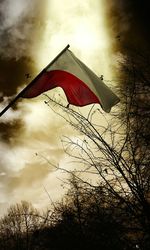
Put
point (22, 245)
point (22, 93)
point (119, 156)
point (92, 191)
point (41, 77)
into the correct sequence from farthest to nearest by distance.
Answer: point (22, 245)
point (92, 191)
point (119, 156)
point (41, 77)
point (22, 93)

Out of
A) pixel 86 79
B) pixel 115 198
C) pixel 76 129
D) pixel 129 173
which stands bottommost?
pixel 115 198

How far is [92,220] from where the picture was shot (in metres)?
6.35

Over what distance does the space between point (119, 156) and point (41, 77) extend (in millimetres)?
2110

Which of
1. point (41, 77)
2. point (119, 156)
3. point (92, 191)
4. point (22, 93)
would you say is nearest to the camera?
point (22, 93)

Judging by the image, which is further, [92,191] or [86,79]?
[92,191]


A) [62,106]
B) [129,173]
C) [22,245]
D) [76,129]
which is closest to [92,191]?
[129,173]

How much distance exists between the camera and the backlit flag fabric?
493cm

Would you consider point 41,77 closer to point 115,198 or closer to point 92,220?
point 115,198

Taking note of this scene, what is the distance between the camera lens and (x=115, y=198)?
229 inches

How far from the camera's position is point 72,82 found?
518cm

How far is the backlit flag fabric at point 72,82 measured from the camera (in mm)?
4926

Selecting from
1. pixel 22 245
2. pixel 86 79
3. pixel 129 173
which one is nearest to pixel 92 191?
pixel 129 173

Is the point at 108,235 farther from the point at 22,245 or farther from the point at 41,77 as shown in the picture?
the point at 22,245

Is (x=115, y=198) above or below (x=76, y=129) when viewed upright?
below
